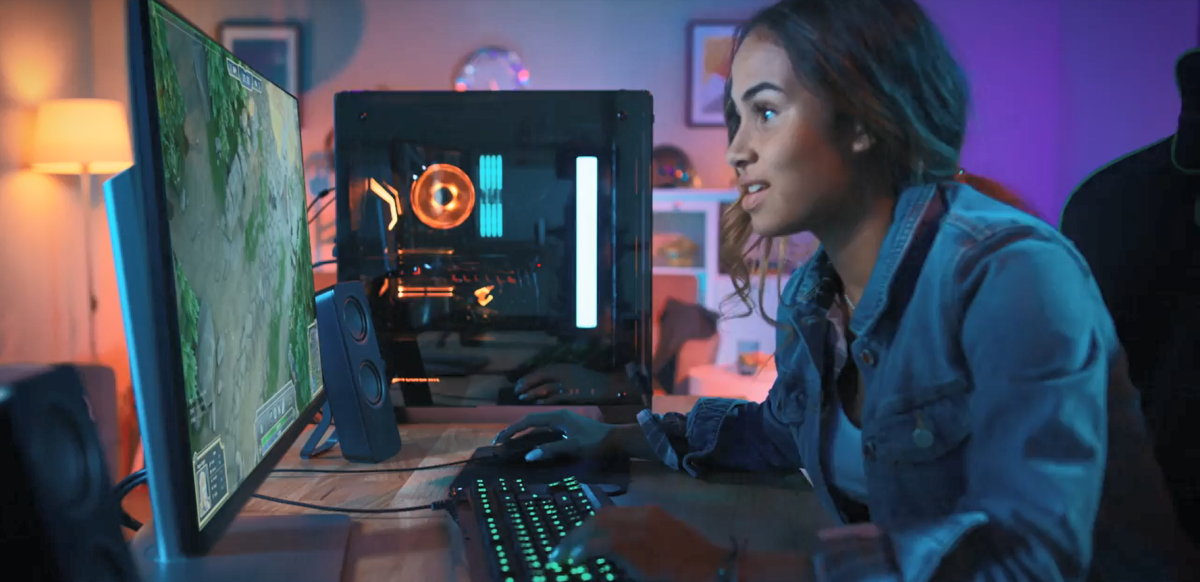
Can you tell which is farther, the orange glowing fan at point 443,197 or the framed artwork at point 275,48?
the framed artwork at point 275,48

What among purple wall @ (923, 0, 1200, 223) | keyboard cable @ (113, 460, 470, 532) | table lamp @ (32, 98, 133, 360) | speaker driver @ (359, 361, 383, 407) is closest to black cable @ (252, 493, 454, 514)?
keyboard cable @ (113, 460, 470, 532)

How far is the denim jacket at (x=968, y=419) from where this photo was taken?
599 millimetres

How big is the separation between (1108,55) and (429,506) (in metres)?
3.99

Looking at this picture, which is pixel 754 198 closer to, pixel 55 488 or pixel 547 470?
pixel 547 470

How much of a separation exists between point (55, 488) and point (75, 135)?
303cm

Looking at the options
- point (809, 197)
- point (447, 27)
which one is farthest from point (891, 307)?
point (447, 27)

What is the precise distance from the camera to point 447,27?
12.7ft

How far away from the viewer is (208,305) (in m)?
0.54

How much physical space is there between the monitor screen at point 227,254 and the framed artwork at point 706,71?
10.3 feet

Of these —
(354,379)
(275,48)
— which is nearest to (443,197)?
(354,379)

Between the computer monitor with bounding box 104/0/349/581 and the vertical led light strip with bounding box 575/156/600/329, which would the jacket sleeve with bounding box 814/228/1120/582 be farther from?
the vertical led light strip with bounding box 575/156/600/329

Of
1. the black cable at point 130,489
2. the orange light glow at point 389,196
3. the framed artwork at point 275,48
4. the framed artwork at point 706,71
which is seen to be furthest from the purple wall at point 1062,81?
the black cable at point 130,489

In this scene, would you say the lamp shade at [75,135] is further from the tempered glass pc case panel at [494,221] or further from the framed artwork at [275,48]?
the tempered glass pc case panel at [494,221]

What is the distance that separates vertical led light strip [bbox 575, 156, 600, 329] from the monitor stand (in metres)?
0.55
